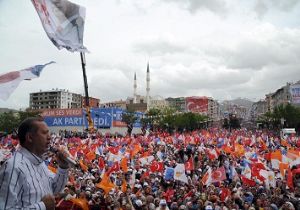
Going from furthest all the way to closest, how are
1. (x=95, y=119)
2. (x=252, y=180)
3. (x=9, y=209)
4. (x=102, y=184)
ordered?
(x=95, y=119) → (x=252, y=180) → (x=102, y=184) → (x=9, y=209)

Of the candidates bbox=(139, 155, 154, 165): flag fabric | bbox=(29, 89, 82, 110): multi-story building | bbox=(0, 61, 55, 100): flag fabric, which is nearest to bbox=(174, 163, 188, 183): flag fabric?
bbox=(139, 155, 154, 165): flag fabric

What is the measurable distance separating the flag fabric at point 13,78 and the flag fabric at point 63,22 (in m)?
4.84

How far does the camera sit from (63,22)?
48.7 feet

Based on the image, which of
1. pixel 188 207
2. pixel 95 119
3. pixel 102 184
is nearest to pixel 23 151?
pixel 188 207

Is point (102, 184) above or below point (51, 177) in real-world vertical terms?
below

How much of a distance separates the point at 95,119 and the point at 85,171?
162 feet

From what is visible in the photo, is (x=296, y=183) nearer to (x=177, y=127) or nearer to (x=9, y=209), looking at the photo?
(x=9, y=209)

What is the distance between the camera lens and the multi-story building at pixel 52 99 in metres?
145

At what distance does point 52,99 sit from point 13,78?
143 meters

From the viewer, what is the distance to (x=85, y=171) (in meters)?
15.6

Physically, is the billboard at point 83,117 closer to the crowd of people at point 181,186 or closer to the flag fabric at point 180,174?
the crowd of people at point 181,186

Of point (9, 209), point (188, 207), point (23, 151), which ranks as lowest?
point (188, 207)

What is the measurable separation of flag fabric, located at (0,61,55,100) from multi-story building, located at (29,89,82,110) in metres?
138

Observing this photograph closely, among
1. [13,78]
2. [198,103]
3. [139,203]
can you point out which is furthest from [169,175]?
[198,103]
